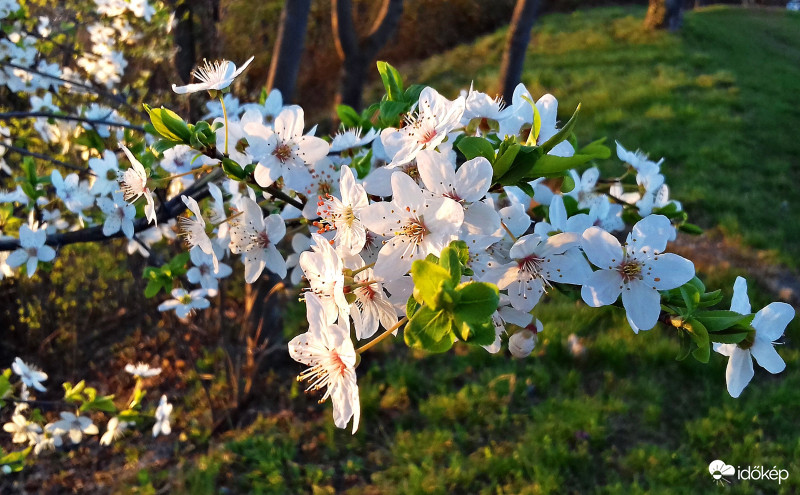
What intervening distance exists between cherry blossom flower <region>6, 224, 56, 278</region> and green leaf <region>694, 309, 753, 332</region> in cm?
154

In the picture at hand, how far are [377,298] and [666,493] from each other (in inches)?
80.0

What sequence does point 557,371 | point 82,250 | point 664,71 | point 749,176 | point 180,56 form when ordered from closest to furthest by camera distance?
point 557,371
point 180,56
point 82,250
point 749,176
point 664,71

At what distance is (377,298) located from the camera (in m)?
0.81

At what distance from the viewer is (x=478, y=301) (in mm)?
647

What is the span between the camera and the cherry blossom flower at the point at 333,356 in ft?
2.41

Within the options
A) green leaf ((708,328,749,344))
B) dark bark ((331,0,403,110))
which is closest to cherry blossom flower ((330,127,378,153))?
green leaf ((708,328,749,344))

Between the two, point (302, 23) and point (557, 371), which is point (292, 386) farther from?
point (302, 23)

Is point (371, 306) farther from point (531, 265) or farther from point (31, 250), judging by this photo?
point (31, 250)

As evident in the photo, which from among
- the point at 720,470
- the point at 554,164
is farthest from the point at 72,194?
the point at 720,470

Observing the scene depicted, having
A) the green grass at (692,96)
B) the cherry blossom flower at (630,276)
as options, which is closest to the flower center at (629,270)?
the cherry blossom flower at (630,276)

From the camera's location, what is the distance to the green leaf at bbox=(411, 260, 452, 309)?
63cm

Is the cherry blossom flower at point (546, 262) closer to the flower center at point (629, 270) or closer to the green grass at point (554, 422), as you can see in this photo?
the flower center at point (629, 270)

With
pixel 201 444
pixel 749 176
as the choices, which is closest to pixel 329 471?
pixel 201 444

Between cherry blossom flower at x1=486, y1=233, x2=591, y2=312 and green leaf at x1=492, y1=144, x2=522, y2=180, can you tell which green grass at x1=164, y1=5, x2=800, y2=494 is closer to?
cherry blossom flower at x1=486, y1=233, x2=591, y2=312
